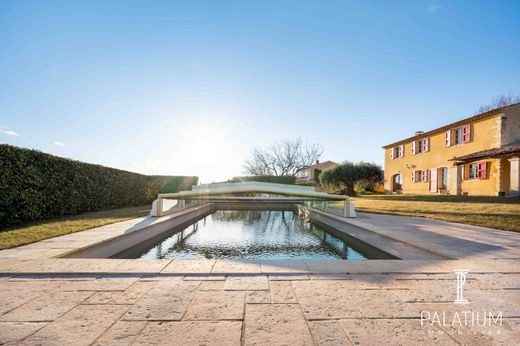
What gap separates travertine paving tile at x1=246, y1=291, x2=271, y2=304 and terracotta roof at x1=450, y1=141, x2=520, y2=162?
16083 millimetres

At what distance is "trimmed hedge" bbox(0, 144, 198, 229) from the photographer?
244 inches

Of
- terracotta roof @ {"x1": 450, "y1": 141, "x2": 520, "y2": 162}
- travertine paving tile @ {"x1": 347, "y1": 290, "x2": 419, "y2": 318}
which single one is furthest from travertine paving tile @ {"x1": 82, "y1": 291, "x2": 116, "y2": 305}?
terracotta roof @ {"x1": 450, "y1": 141, "x2": 520, "y2": 162}

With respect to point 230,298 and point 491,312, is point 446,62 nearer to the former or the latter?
point 491,312

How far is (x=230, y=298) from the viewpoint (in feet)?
7.62

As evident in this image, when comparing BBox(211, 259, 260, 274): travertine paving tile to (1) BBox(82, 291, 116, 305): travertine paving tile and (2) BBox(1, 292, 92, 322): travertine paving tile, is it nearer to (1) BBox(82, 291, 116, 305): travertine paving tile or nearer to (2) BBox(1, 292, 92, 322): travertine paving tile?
(1) BBox(82, 291, 116, 305): travertine paving tile

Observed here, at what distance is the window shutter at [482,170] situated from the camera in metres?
14.2

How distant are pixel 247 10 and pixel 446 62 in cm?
939

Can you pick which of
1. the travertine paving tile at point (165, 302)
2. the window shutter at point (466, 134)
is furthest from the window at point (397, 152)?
the travertine paving tile at point (165, 302)

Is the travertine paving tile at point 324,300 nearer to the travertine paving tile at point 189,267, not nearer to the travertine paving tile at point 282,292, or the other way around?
the travertine paving tile at point 282,292

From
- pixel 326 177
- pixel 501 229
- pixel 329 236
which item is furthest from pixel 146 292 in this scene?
pixel 326 177

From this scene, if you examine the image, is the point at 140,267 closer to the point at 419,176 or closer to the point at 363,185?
the point at 363,185

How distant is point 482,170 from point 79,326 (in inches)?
796

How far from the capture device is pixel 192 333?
68.4 inches

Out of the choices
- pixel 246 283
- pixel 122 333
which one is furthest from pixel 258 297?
pixel 122 333
